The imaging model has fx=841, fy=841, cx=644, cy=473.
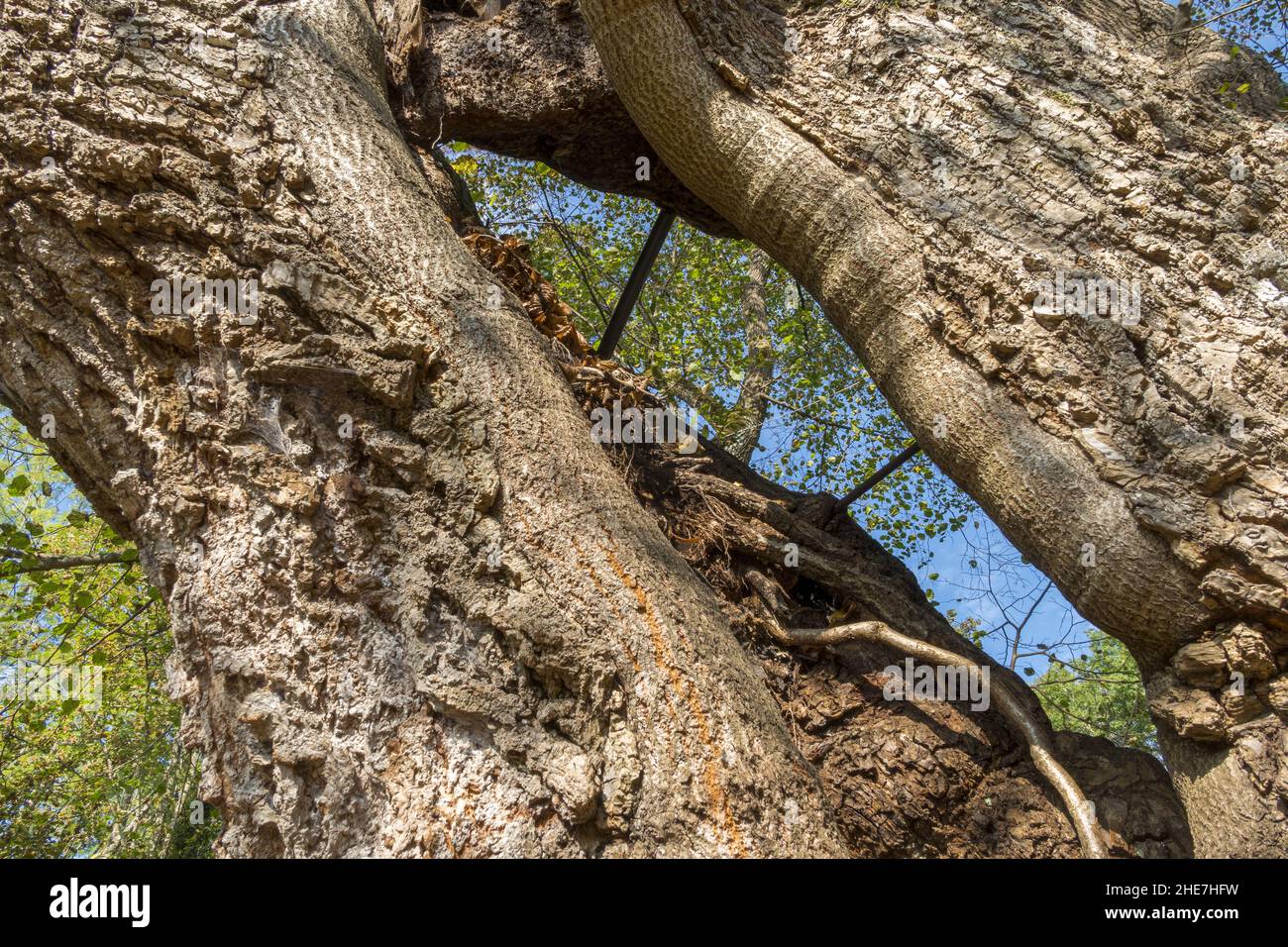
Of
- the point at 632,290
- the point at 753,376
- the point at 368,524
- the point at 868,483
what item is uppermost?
the point at 753,376

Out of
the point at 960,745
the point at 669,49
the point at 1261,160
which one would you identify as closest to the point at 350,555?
the point at 960,745

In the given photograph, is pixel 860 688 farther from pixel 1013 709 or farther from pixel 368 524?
pixel 368 524

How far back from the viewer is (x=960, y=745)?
270cm

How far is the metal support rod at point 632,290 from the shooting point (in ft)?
13.4

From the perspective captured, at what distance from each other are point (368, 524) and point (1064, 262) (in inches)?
86.6

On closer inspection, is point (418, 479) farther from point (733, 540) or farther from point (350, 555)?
point (733, 540)

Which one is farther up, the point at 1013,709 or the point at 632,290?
the point at 632,290

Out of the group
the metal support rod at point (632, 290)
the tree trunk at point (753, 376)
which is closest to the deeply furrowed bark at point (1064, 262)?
the metal support rod at point (632, 290)

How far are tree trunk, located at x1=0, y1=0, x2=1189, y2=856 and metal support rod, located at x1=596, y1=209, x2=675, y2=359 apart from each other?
4.53ft

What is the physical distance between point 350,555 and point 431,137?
8.17ft

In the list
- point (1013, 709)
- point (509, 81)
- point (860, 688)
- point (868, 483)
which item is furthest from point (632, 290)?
point (1013, 709)

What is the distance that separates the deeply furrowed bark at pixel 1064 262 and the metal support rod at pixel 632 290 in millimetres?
907

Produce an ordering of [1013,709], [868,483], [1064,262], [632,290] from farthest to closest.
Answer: [632,290] < [868,483] < [1013,709] < [1064,262]

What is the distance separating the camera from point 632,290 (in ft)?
13.7
